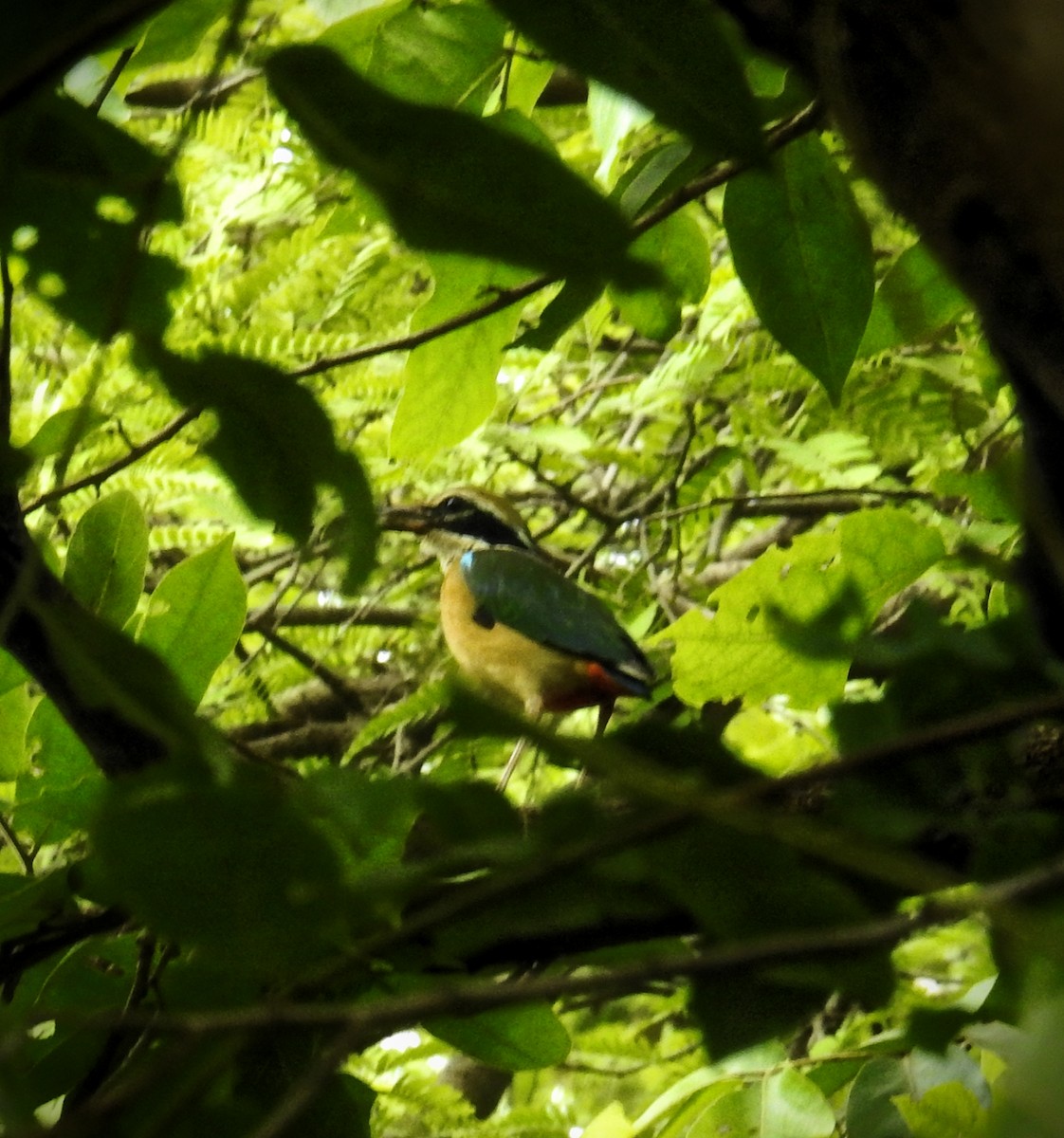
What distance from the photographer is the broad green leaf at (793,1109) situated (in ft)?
4.26

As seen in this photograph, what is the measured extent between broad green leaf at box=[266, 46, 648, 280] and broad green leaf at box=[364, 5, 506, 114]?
52 centimetres

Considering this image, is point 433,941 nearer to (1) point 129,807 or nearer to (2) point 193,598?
(1) point 129,807

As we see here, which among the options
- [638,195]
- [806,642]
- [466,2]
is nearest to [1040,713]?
[806,642]

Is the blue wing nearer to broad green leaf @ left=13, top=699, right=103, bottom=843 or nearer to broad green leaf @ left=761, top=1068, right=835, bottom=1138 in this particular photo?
broad green leaf @ left=761, top=1068, right=835, bottom=1138

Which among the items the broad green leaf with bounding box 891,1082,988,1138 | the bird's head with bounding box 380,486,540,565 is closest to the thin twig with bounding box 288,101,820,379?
the broad green leaf with bounding box 891,1082,988,1138

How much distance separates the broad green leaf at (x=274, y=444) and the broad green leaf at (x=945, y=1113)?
0.76 metres

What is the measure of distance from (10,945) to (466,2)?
889mm

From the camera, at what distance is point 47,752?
1175 millimetres

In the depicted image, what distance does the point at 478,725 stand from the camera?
0.52 metres

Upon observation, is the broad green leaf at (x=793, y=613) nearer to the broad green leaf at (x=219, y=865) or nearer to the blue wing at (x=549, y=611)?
the broad green leaf at (x=219, y=865)

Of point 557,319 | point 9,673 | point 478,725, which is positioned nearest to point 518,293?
point 557,319

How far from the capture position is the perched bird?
2.77 metres

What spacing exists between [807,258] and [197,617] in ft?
2.02

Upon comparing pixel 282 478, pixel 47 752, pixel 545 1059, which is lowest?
pixel 545 1059
